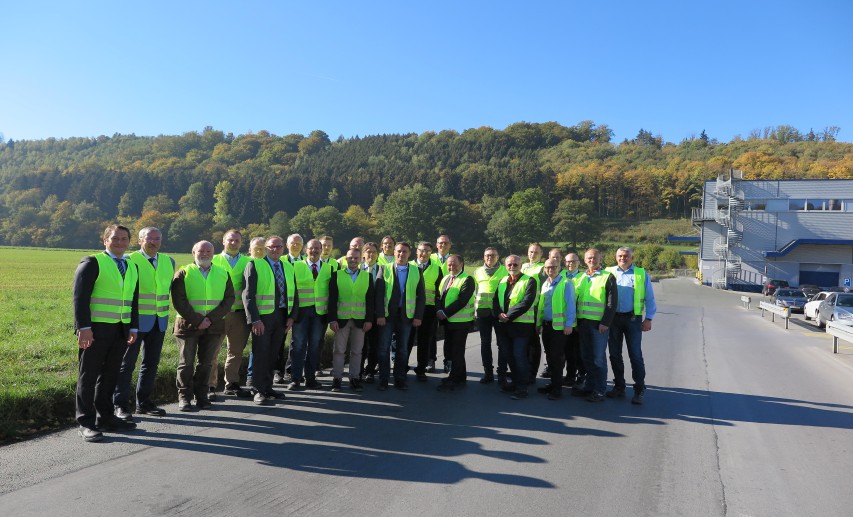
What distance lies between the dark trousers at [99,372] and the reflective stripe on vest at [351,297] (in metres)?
2.91

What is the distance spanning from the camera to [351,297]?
7.92 meters

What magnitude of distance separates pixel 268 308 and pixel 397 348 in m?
2.00

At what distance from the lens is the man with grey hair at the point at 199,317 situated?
6.52 meters

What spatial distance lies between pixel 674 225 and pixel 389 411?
105 metres

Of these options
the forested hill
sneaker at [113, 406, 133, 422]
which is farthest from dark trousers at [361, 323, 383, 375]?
the forested hill

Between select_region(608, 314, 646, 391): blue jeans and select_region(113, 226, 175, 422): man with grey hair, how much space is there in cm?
562

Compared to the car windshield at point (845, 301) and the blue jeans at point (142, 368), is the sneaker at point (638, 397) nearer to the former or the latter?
the blue jeans at point (142, 368)

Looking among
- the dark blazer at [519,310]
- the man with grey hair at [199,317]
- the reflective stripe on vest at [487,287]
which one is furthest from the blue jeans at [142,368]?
the dark blazer at [519,310]

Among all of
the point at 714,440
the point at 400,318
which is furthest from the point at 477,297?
the point at 714,440

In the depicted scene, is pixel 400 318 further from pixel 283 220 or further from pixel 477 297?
pixel 283 220

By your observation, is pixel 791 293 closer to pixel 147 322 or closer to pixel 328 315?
pixel 328 315

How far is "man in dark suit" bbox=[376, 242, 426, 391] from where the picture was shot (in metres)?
A: 8.00

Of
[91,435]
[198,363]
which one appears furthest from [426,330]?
[91,435]

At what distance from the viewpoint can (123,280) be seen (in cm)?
567
